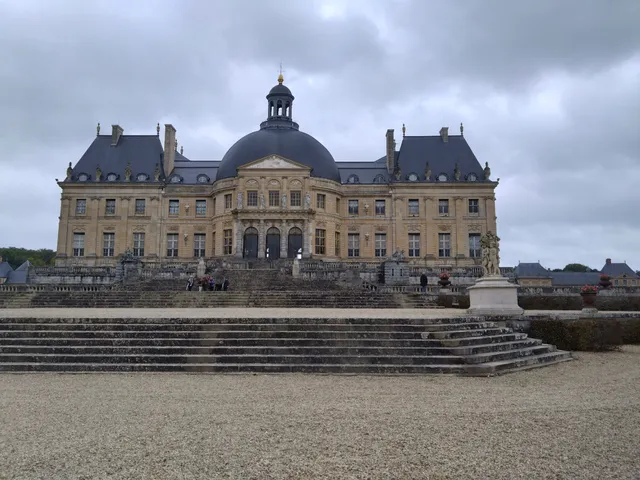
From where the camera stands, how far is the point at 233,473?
4863 mm

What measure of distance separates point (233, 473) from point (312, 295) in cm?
1919

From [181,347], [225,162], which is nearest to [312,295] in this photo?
[181,347]

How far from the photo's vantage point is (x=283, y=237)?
41.8 metres

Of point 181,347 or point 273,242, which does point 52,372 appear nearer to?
point 181,347

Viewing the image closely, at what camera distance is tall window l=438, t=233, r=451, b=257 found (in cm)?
4503

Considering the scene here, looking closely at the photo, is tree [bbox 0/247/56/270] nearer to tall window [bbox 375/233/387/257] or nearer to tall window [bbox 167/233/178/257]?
tall window [bbox 167/233/178/257]

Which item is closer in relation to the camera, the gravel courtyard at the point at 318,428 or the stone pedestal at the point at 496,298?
the gravel courtyard at the point at 318,428

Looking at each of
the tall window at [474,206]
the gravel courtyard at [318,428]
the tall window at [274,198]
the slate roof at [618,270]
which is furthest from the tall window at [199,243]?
the slate roof at [618,270]

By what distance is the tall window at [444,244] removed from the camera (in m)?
45.0

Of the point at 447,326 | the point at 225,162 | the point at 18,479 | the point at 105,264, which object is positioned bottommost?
the point at 18,479

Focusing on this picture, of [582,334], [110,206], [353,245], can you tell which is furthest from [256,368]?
[110,206]

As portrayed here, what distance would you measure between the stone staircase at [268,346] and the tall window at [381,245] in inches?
1259

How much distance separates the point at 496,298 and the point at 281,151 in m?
31.8

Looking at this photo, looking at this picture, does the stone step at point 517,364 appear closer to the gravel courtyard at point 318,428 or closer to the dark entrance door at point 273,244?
the gravel courtyard at point 318,428
